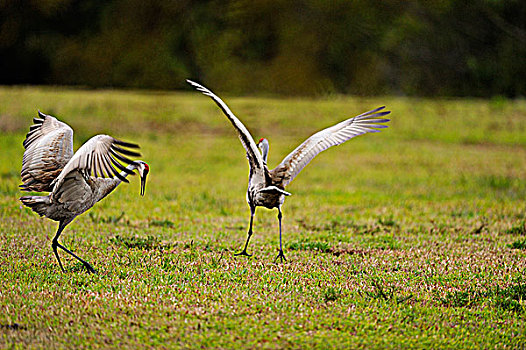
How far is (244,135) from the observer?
6133 mm

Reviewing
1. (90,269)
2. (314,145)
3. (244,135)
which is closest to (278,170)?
(314,145)

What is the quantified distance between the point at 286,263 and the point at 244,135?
60.2 inches

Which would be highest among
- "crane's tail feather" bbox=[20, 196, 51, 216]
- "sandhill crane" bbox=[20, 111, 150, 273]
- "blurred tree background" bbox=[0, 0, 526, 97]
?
"blurred tree background" bbox=[0, 0, 526, 97]

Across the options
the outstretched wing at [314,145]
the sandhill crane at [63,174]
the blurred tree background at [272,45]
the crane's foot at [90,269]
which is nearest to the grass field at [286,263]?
the crane's foot at [90,269]

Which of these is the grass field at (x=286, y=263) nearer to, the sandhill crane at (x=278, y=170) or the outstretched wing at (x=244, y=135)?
the sandhill crane at (x=278, y=170)

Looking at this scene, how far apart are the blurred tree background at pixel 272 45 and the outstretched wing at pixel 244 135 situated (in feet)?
92.9

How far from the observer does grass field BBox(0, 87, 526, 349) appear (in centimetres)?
473

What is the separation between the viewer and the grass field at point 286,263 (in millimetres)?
4727

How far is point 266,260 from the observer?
22.3ft

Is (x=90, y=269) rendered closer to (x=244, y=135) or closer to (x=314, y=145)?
(x=244, y=135)

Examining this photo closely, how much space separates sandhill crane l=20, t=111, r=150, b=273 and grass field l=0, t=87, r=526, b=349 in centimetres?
62

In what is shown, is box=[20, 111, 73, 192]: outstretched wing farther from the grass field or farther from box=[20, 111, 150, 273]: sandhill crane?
the grass field

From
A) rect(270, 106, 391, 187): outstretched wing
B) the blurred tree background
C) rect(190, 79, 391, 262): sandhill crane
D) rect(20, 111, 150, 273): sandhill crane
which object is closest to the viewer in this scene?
rect(20, 111, 150, 273): sandhill crane

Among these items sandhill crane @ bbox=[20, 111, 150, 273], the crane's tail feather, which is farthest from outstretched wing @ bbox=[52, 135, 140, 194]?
the crane's tail feather
